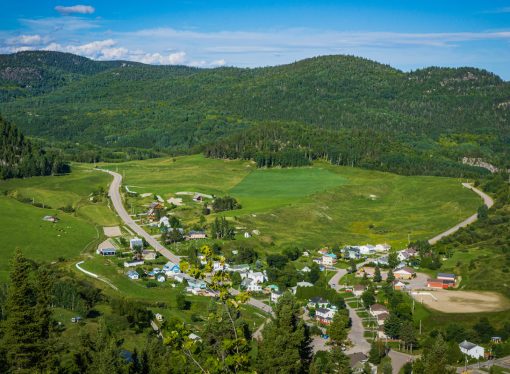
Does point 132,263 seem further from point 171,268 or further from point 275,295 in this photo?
point 275,295

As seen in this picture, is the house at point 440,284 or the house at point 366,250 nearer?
the house at point 440,284

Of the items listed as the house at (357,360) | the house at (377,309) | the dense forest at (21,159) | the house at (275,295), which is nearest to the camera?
the house at (357,360)

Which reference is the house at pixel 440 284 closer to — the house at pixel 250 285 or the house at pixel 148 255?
the house at pixel 250 285

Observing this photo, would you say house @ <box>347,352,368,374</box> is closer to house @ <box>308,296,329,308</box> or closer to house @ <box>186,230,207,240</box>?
house @ <box>308,296,329,308</box>

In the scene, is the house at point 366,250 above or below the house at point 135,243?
below

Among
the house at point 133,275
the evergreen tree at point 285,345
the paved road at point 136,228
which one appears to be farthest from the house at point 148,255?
the evergreen tree at point 285,345

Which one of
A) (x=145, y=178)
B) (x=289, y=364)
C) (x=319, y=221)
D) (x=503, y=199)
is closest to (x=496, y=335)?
(x=289, y=364)

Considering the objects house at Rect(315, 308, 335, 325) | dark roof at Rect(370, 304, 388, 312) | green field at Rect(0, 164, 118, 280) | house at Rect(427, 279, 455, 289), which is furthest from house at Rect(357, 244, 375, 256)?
green field at Rect(0, 164, 118, 280)
